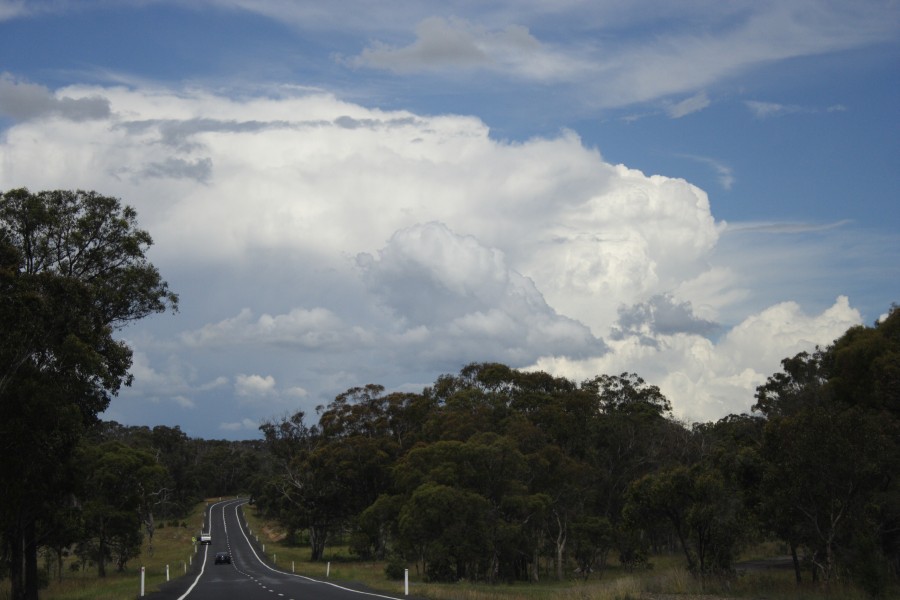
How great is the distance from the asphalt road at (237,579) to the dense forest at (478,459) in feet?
18.1

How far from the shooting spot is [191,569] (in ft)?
209

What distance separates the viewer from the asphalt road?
31.2 metres

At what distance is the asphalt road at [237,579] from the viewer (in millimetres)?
31203

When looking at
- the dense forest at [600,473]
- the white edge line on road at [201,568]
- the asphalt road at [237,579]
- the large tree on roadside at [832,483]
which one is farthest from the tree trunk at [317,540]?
the large tree on roadside at [832,483]

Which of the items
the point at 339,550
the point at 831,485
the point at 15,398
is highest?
the point at 15,398

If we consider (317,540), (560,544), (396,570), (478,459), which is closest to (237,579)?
(396,570)

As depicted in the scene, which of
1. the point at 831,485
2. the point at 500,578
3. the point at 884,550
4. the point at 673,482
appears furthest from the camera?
the point at 500,578

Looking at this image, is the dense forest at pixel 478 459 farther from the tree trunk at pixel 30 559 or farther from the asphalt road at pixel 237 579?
the asphalt road at pixel 237 579

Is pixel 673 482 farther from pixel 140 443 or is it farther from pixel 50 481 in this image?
pixel 140 443

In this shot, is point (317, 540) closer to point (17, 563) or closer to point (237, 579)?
point (237, 579)

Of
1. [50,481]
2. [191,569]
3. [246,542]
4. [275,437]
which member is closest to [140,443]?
[246,542]

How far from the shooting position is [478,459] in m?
52.8

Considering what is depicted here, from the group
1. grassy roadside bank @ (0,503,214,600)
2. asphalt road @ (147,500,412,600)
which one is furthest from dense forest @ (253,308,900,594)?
grassy roadside bank @ (0,503,214,600)

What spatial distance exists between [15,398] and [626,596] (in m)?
18.2
